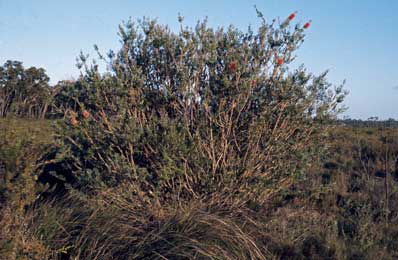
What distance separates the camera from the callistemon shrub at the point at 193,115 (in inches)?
243

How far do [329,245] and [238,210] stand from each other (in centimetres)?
113

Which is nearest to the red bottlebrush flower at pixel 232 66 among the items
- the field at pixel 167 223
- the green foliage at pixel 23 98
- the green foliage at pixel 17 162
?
the field at pixel 167 223

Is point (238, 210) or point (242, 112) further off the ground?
point (242, 112)

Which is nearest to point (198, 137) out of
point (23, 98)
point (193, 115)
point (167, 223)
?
point (193, 115)

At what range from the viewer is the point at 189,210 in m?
5.54

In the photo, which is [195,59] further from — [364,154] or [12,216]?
[364,154]

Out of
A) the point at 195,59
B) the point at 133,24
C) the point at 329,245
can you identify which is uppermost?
the point at 133,24

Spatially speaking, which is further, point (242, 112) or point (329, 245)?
point (242, 112)

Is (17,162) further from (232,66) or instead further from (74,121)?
(232,66)

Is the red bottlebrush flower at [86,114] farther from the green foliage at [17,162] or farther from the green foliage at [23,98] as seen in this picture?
the green foliage at [17,162]

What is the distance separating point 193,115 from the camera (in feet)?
21.3

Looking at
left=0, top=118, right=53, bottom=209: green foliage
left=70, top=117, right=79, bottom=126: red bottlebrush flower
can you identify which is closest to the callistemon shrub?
left=70, top=117, right=79, bottom=126: red bottlebrush flower

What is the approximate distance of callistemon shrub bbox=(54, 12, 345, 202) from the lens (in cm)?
617

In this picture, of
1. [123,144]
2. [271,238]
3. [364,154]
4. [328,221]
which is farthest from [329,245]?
[364,154]
